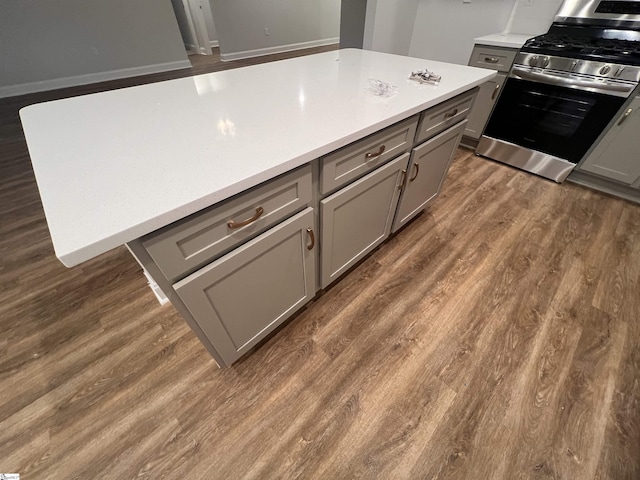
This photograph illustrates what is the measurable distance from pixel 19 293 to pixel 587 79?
3746mm

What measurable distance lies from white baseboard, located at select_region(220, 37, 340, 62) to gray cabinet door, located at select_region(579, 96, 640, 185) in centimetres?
584

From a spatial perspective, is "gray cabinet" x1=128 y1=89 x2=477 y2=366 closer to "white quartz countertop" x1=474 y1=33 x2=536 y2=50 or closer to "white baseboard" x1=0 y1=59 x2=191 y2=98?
"white quartz countertop" x1=474 y1=33 x2=536 y2=50

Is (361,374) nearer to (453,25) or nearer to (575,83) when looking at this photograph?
(575,83)

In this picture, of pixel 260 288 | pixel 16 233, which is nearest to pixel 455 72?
pixel 260 288

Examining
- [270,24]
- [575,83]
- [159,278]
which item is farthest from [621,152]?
[270,24]

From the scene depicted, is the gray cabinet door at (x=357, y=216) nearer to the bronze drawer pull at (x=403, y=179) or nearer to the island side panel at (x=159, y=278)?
the bronze drawer pull at (x=403, y=179)

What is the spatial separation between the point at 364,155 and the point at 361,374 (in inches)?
37.1

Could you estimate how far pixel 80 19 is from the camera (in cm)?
373

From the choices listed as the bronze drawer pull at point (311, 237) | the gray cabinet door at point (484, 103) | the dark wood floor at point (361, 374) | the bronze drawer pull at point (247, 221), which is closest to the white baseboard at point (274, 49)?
the gray cabinet door at point (484, 103)

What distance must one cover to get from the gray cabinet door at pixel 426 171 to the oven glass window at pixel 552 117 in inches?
41.8

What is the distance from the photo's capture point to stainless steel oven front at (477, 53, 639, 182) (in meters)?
1.73

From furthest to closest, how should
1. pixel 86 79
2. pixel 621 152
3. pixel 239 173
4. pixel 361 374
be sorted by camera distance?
pixel 86 79 → pixel 621 152 → pixel 361 374 → pixel 239 173

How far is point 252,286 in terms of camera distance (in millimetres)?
897

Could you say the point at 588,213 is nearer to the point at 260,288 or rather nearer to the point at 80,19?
the point at 260,288
